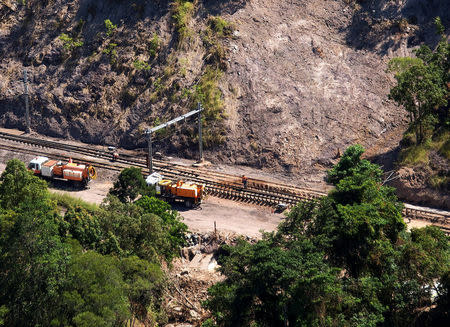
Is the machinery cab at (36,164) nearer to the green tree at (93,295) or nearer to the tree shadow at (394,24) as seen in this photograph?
the green tree at (93,295)

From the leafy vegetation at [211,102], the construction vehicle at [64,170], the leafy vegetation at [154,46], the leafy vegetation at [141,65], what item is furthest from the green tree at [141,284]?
the leafy vegetation at [154,46]

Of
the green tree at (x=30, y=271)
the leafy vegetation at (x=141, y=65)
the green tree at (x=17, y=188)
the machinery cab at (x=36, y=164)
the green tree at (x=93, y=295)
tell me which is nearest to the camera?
the green tree at (x=93, y=295)

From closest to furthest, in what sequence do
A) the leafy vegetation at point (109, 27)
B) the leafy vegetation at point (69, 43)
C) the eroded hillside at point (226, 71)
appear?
the eroded hillside at point (226, 71)
the leafy vegetation at point (109, 27)
the leafy vegetation at point (69, 43)

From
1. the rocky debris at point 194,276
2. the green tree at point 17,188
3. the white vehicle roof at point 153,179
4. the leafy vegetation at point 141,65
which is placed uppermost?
the leafy vegetation at point 141,65

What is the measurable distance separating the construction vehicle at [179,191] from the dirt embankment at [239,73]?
8.77 metres

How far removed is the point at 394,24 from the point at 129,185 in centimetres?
3852

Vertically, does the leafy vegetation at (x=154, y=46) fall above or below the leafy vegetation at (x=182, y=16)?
below

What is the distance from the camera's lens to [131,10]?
236 ft

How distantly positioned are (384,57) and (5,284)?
5137cm

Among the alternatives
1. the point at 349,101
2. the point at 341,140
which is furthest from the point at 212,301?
the point at 349,101

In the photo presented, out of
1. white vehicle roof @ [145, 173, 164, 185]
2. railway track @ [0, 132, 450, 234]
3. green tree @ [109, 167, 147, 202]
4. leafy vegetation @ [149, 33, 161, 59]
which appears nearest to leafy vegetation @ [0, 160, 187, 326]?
green tree @ [109, 167, 147, 202]

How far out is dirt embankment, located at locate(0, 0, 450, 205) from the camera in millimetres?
61000

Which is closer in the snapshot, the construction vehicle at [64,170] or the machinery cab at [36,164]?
the construction vehicle at [64,170]

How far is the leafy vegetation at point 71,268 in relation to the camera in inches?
1125
